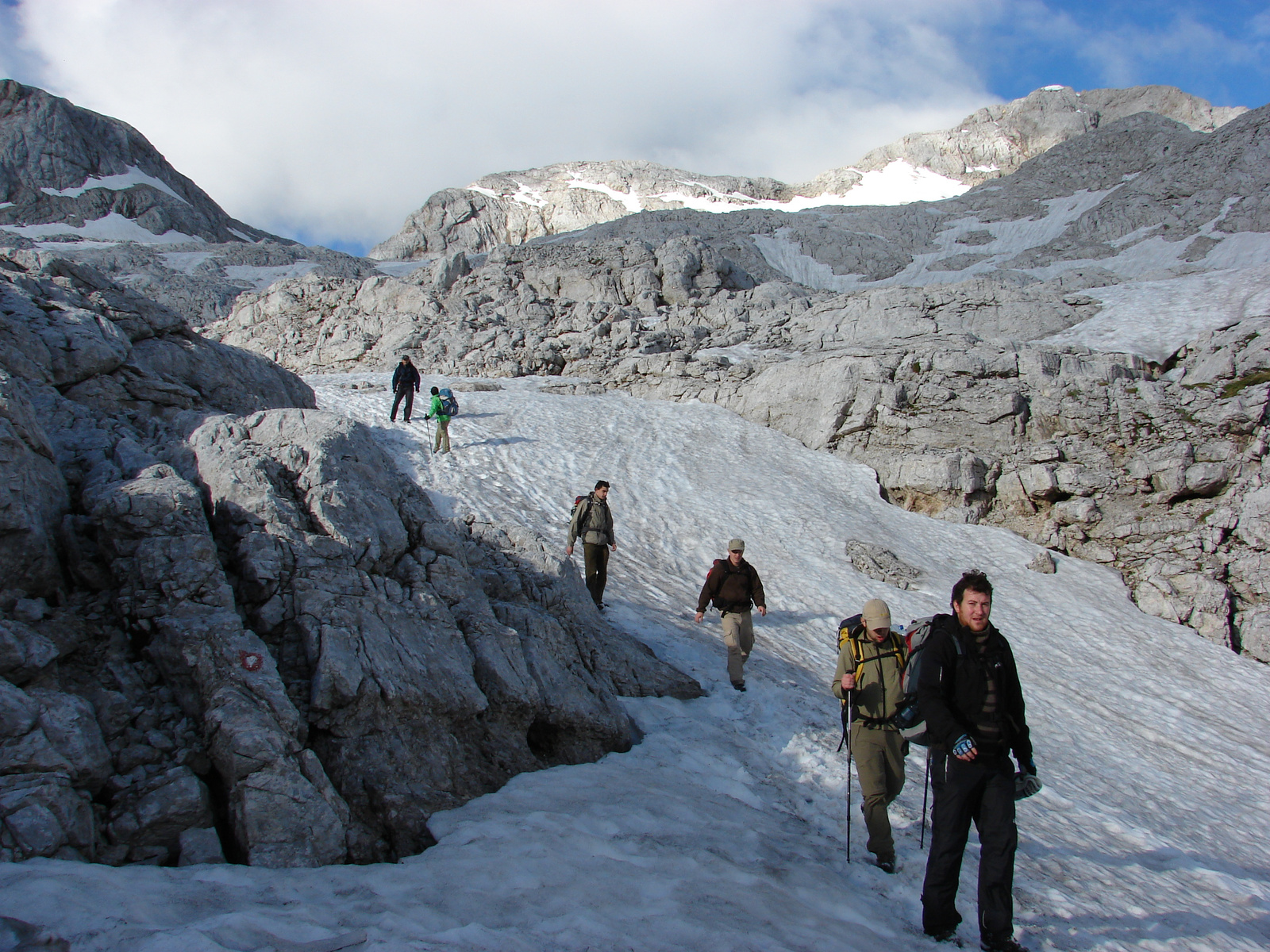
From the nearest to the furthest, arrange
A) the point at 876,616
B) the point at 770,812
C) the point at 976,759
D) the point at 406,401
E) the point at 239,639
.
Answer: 1. the point at 976,759
2. the point at 239,639
3. the point at 876,616
4. the point at 770,812
5. the point at 406,401

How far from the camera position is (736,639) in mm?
10148

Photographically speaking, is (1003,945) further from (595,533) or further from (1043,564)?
(1043,564)

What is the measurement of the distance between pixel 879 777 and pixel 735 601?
425 cm

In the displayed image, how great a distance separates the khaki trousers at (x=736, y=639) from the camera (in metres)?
10.1

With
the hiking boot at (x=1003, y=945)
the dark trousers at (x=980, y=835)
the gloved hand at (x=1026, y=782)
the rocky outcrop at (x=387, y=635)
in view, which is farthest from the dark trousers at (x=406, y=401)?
the hiking boot at (x=1003, y=945)

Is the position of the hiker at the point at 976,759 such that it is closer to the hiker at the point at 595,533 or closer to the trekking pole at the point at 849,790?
the trekking pole at the point at 849,790

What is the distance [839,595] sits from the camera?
16.1m

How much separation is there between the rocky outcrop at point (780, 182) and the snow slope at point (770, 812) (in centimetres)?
10311

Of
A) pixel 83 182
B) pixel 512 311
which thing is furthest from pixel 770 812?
pixel 83 182

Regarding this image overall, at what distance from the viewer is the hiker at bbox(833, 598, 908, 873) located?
19.9ft

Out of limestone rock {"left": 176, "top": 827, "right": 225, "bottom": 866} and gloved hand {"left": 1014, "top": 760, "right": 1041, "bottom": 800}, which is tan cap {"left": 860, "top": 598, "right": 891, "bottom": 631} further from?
limestone rock {"left": 176, "top": 827, "right": 225, "bottom": 866}

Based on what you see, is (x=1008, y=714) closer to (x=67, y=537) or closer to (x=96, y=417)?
(x=67, y=537)

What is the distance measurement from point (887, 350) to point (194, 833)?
27.7m

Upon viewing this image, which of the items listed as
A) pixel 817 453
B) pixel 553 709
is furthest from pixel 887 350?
pixel 553 709
